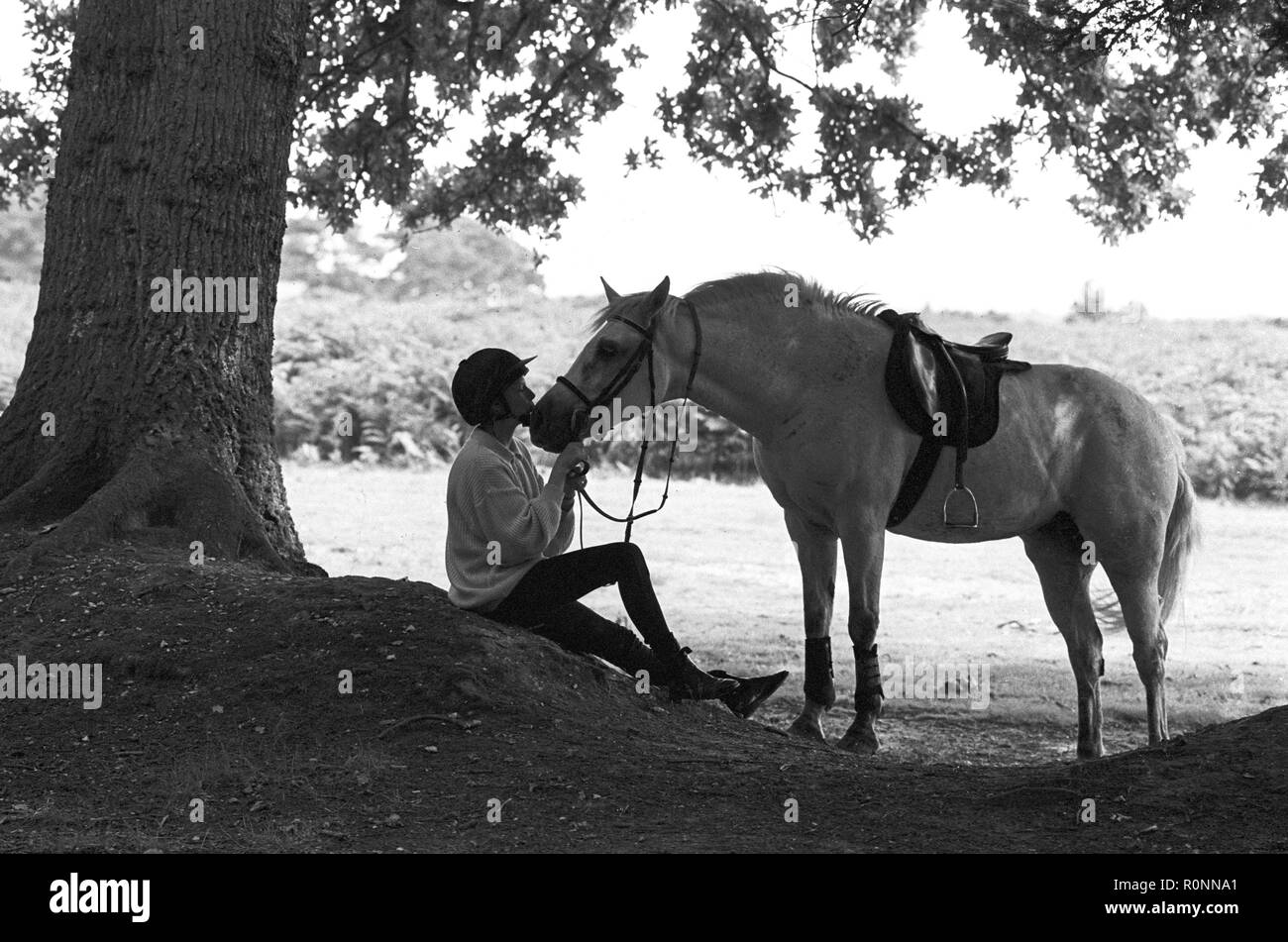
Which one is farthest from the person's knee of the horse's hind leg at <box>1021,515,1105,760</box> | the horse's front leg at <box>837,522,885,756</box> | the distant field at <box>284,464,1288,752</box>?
the distant field at <box>284,464,1288,752</box>

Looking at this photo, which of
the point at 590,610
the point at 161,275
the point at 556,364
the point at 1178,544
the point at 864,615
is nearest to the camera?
the point at 590,610

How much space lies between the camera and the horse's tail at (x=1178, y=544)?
802 cm

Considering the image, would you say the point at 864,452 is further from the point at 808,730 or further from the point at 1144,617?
the point at 1144,617

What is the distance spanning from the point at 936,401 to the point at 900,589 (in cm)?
967

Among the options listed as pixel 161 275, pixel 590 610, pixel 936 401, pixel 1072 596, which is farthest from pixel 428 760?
pixel 1072 596

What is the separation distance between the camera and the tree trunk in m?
7.46

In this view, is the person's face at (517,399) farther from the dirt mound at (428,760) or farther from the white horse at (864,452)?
the dirt mound at (428,760)

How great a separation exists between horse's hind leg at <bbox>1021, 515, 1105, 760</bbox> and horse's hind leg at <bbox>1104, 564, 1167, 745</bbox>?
7.3 inches

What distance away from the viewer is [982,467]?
281 inches

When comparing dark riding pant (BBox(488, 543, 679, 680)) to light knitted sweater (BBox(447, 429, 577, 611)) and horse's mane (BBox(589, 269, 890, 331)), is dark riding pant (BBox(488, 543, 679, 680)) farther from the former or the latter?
horse's mane (BBox(589, 269, 890, 331))

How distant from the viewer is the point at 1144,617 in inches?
300

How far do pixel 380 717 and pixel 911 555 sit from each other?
14.0 m
